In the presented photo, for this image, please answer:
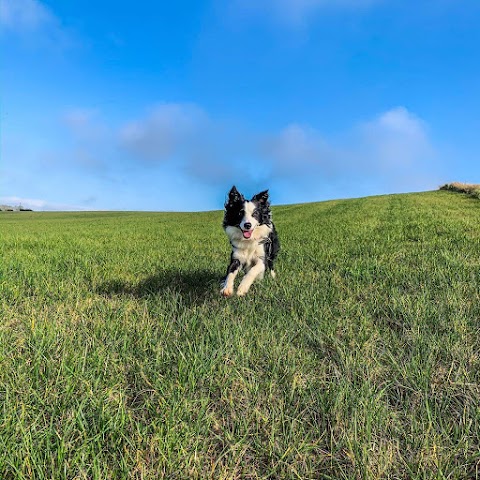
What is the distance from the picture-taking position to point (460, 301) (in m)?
4.44

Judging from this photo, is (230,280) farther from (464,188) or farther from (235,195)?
(464,188)

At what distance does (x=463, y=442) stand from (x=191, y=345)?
211 centimetres

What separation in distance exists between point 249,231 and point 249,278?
92 cm

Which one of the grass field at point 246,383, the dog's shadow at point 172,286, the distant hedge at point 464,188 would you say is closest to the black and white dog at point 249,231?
the dog's shadow at point 172,286

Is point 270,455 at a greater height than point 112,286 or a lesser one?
lesser

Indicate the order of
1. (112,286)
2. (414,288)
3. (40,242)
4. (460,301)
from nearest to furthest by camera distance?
(460,301), (414,288), (112,286), (40,242)

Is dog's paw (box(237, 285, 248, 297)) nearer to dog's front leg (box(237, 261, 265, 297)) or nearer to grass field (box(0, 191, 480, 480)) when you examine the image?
dog's front leg (box(237, 261, 265, 297))

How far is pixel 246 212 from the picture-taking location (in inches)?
243

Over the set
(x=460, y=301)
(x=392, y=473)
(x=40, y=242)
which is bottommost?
(x=392, y=473)

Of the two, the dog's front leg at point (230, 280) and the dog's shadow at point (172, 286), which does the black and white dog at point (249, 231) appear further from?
the dog's shadow at point (172, 286)

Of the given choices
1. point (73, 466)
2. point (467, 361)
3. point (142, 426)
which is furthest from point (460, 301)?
point (73, 466)

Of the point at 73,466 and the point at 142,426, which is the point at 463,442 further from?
the point at 73,466

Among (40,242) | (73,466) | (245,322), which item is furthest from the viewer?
(40,242)

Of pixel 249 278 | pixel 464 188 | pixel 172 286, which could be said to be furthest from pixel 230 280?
pixel 464 188
